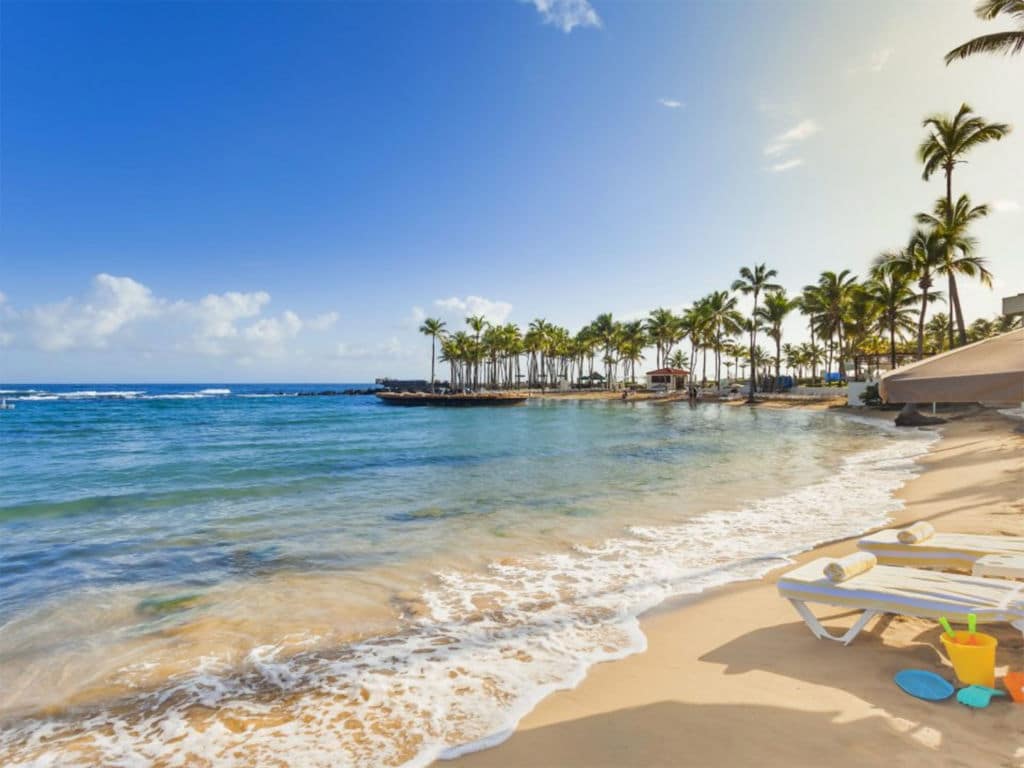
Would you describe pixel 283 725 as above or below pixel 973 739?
below

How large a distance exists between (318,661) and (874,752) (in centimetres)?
455

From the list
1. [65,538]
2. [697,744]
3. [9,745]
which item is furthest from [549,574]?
[65,538]

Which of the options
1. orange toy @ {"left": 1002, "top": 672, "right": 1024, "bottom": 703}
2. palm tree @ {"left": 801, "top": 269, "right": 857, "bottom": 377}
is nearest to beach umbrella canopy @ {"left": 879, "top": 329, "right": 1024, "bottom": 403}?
orange toy @ {"left": 1002, "top": 672, "right": 1024, "bottom": 703}

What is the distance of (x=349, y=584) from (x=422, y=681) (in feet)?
9.55

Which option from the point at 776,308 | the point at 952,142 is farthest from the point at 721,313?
the point at 952,142

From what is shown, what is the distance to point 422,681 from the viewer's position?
4500mm

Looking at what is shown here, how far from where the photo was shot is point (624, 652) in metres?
4.86

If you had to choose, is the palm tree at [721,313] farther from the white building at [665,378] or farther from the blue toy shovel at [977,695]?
the blue toy shovel at [977,695]

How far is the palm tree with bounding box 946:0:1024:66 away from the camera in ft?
49.6

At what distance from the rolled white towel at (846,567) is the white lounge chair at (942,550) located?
1.15 m

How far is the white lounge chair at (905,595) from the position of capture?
405cm

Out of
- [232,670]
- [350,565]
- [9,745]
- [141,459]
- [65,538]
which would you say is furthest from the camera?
[141,459]

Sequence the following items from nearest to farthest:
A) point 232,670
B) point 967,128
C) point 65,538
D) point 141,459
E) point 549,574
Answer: point 232,670
point 549,574
point 65,538
point 141,459
point 967,128

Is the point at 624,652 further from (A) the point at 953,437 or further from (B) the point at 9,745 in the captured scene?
(A) the point at 953,437
